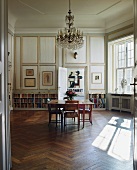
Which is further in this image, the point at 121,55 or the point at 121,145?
the point at 121,55

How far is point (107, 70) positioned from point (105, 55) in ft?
2.41

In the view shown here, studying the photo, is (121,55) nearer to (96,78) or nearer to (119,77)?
(119,77)

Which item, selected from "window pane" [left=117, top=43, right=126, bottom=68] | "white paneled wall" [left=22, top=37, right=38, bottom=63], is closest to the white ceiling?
"white paneled wall" [left=22, top=37, right=38, bottom=63]

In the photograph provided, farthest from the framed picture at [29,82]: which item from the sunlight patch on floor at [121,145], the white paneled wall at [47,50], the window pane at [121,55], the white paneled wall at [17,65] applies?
the sunlight patch on floor at [121,145]

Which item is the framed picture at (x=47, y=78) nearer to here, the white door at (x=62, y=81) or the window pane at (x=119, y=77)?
the white door at (x=62, y=81)

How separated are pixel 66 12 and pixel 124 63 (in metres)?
3.42

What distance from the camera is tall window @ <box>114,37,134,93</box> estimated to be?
8.05 meters

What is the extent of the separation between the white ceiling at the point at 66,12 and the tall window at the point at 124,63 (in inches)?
37.2

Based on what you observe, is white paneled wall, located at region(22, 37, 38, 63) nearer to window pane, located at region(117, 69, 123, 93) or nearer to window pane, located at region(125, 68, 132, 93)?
window pane, located at region(117, 69, 123, 93)

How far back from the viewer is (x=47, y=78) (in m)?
8.91

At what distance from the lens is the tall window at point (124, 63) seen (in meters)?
8.05

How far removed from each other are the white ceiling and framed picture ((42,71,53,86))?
7.28ft

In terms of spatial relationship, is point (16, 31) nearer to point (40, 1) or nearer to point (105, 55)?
point (40, 1)

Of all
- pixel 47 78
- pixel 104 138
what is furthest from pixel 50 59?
pixel 104 138
